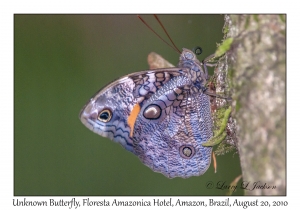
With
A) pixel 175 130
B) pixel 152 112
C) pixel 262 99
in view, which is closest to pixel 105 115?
pixel 152 112

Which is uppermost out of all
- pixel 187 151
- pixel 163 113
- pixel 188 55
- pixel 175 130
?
pixel 188 55

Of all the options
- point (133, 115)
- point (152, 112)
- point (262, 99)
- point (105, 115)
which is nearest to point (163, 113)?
point (152, 112)

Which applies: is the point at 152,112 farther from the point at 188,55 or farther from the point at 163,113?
the point at 188,55

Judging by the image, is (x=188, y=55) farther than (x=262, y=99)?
Yes

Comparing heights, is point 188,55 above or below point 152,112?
above

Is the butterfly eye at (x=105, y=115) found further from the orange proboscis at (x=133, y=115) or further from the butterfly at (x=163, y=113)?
the orange proboscis at (x=133, y=115)

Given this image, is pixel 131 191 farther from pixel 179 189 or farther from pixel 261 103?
pixel 261 103

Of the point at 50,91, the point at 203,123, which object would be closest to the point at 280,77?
the point at 203,123
